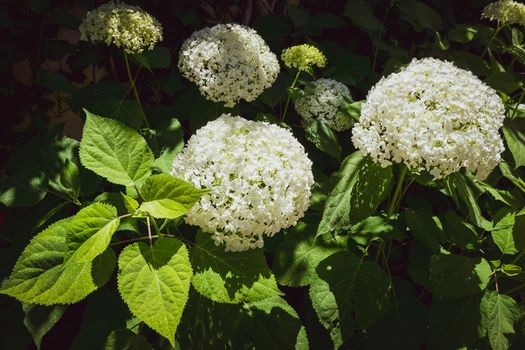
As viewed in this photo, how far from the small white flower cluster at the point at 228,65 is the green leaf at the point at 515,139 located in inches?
52.9

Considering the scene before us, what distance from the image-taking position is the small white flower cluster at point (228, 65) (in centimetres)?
213

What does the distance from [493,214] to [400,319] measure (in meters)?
0.97

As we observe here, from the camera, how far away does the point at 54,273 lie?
131cm

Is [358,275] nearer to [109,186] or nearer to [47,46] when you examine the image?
[109,186]

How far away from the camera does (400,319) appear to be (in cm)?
202

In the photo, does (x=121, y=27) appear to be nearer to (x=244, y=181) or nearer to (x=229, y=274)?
(x=244, y=181)

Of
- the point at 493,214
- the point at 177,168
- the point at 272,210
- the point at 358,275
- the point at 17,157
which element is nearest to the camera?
the point at 272,210

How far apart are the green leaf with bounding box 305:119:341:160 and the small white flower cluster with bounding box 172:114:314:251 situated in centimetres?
66

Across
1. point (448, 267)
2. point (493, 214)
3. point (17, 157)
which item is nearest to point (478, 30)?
point (493, 214)

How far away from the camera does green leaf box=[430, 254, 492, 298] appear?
6.12 ft

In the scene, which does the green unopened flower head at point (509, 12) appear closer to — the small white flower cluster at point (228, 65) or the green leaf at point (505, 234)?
the green leaf at point (505, 234)

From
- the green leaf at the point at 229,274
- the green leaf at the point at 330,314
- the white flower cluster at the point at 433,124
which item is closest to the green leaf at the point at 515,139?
the white flower cluster at the point at 433,124

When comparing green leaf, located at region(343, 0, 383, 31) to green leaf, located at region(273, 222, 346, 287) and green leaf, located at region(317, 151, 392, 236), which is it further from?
green leaf, located at region(273, 222, 346, 287)

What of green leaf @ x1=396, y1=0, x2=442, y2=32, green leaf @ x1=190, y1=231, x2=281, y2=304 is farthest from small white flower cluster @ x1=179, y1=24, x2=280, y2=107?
green leaf @ x1=396, y1=0, x2=442, y2=32
